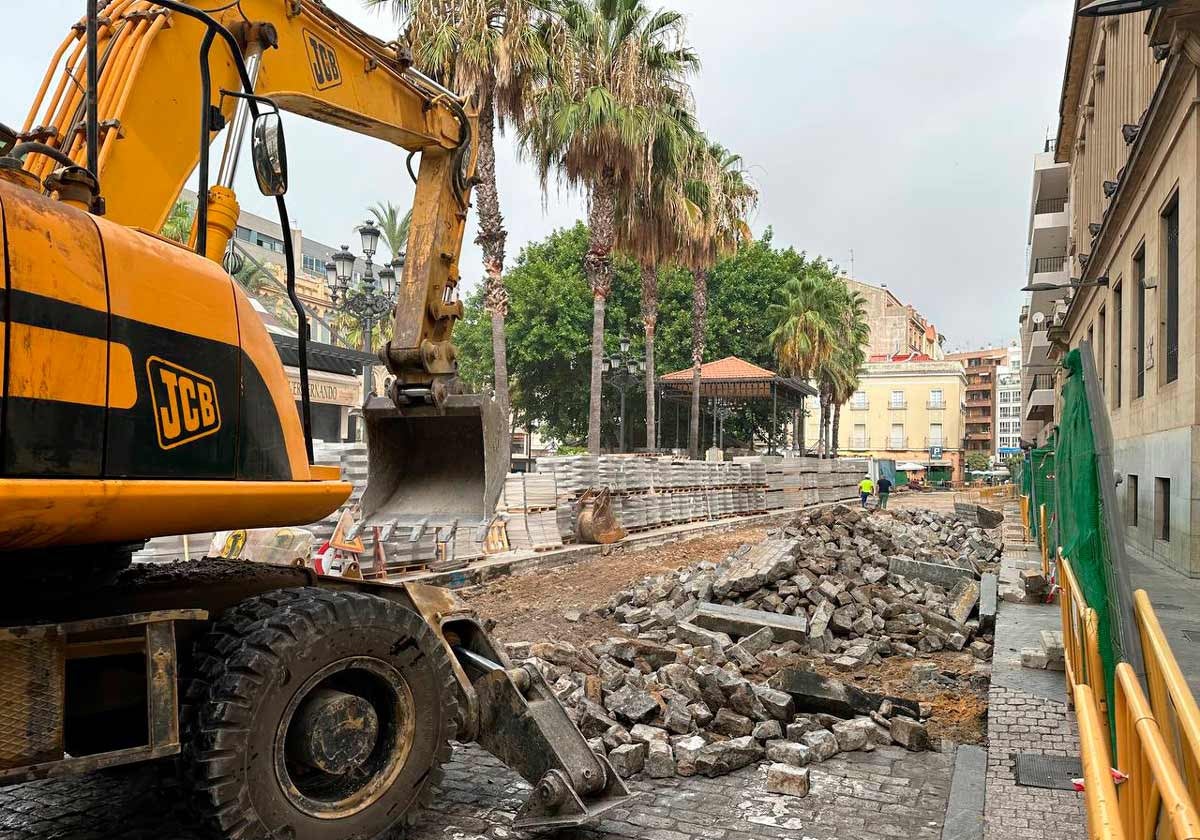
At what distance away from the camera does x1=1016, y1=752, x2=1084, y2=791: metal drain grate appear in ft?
14.5

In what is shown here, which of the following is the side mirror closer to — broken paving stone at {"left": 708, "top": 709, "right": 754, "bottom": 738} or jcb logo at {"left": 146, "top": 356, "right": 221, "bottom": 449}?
jcb logo at {"left": 146, "top": 356, "right": 221, "bottom": 449}

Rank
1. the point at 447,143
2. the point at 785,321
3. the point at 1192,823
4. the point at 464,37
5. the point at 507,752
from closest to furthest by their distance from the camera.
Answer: the point at 1192,823 → the point at 507,752 → the point at 447,143 → the point at 464,37 → the point at 785,321

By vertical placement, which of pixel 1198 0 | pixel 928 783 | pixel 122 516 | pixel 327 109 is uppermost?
pixel 1198 0

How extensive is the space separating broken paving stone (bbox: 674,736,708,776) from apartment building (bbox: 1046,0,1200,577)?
4.02m

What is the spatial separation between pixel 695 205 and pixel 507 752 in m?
22.4

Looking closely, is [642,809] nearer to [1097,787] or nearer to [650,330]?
[1097,787]

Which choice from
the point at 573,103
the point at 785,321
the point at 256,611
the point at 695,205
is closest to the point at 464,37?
the point at 573,103

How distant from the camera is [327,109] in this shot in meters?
5.25

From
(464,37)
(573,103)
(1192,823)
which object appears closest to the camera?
(1192,823)

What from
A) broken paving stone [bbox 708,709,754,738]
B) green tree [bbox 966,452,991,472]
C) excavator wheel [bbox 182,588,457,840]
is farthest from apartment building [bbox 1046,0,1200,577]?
green tree [bbox 966,452,991,472]

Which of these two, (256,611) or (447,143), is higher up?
(447,143)

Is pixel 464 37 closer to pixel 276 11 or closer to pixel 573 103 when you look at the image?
pixel 573 103

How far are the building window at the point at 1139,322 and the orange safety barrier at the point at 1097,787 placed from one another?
1375 cm

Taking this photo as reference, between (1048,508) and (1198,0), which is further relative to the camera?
(1048,508)
